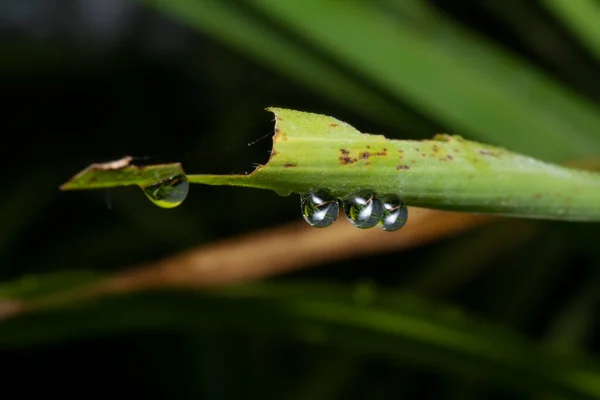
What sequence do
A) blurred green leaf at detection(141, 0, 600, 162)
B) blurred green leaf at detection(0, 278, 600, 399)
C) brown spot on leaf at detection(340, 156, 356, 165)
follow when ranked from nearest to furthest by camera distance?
1. brown spot on leaf at detection(340, 156, 356, 165)
2. blurred green leaf at detection(0, 278, 600, 399)
3. blurred green leaf at detection(141, 0, 600, 162)

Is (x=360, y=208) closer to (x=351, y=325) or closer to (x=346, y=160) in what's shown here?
(x=346, y=160)

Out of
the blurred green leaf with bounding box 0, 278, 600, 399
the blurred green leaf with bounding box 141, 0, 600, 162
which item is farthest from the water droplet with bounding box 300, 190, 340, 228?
the blurred green leaf with bounding box 141, 0, 600, 162

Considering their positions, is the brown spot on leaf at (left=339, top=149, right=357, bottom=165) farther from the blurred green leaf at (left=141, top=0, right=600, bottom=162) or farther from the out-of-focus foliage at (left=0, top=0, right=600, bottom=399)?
the blurred green leaf at (left=141, top=0, right=600, bottom=162)

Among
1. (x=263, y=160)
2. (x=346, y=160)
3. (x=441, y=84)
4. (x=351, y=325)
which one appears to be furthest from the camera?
(x=441, y=84)

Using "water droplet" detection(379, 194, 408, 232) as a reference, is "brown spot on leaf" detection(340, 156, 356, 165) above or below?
above

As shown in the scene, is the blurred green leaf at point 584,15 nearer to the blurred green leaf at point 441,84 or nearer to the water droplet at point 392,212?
the blurred green leaf at point 441,84

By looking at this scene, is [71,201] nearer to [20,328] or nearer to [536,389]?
[20,328]

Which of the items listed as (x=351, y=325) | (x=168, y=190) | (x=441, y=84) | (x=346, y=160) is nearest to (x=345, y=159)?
(x=346, y=160)
